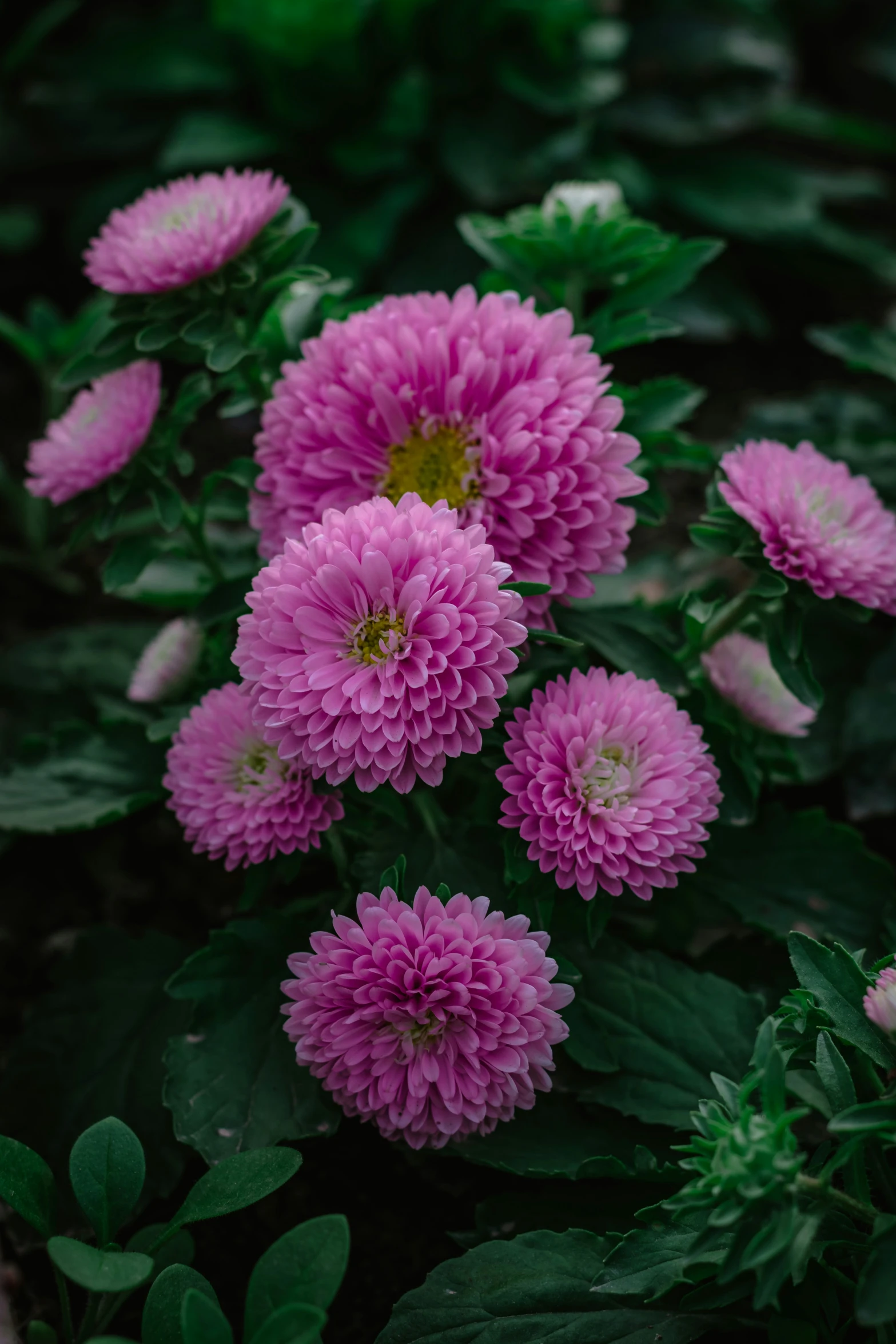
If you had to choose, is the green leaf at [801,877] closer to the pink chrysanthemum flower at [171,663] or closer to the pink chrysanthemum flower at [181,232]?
the pink chrysanthemum flower at [171,663]

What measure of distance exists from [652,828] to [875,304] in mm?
2335

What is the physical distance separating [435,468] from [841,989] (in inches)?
25.9

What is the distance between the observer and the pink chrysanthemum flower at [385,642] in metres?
0.97

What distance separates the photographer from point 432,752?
38.6 inches

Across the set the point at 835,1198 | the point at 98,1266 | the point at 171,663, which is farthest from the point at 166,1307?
the point at 171,663

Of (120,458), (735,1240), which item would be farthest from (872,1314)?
(120,458)

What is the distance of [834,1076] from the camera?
0.99 m

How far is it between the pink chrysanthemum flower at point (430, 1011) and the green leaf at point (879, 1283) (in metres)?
0.30

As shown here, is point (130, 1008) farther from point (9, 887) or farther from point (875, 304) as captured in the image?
point (875, 304)

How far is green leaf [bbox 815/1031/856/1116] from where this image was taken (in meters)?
0.99

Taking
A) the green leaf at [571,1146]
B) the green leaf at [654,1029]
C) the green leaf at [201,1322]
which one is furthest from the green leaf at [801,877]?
the green leaf at [201,1322]

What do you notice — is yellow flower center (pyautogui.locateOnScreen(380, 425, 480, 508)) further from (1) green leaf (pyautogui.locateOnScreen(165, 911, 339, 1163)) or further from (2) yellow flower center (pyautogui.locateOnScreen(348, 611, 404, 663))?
(1) green leaf (pyautogui.locateOnScreen(165, 911, 339, 1163))

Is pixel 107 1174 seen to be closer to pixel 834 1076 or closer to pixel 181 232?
pixel 834 1076

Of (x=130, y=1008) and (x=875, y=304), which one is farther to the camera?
(x=875, y=304)
